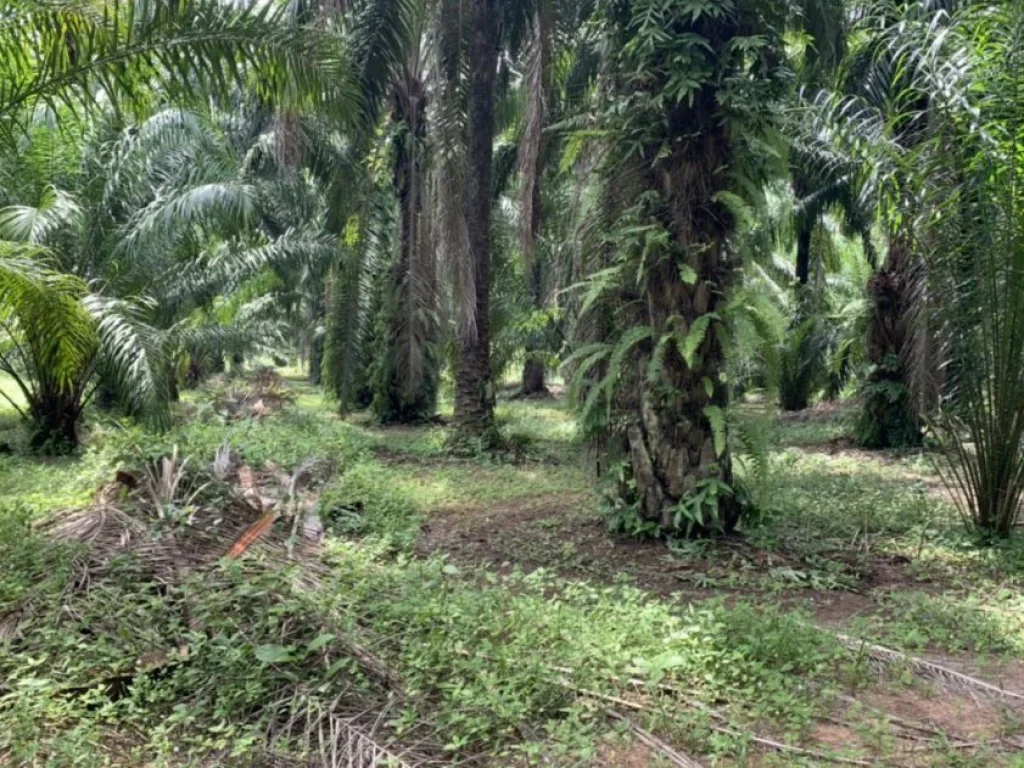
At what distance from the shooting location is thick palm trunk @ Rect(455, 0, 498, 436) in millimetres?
9055

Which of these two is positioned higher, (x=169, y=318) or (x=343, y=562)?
(x=169, y=318)

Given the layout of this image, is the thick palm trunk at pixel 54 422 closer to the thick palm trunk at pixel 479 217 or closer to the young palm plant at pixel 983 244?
the thick palm trunk at pixel 479 217

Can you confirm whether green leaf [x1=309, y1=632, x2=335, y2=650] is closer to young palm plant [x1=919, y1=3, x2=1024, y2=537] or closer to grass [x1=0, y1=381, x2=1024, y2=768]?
grass [x1=0, y1=381, x2=1024, y2=768]

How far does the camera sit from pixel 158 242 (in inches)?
371

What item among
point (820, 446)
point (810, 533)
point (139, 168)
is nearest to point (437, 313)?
point (139, 168)

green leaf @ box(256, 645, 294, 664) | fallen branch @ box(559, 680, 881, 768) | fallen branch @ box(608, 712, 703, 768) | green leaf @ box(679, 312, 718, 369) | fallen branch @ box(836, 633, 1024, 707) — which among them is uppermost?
green leaf @ box(679, 312, 718, 369)

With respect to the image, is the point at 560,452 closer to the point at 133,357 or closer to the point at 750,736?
the point at 133,357

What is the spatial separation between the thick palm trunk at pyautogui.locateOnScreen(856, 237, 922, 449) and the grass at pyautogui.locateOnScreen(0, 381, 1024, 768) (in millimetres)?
4094


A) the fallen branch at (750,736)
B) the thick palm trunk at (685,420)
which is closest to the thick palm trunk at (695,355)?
the thick palm trunk at (685,420)

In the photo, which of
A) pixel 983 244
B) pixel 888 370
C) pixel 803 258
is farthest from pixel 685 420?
pixel 803 258

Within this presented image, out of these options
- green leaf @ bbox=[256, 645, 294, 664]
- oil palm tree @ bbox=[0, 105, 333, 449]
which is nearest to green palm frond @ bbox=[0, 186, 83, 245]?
oil palm tree @ bbox=[0, 105, 333, 449]

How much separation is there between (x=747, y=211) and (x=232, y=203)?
273 inches

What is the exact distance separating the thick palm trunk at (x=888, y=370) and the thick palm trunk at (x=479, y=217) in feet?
15.1

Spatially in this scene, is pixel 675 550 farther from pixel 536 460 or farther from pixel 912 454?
pixel 912 454
